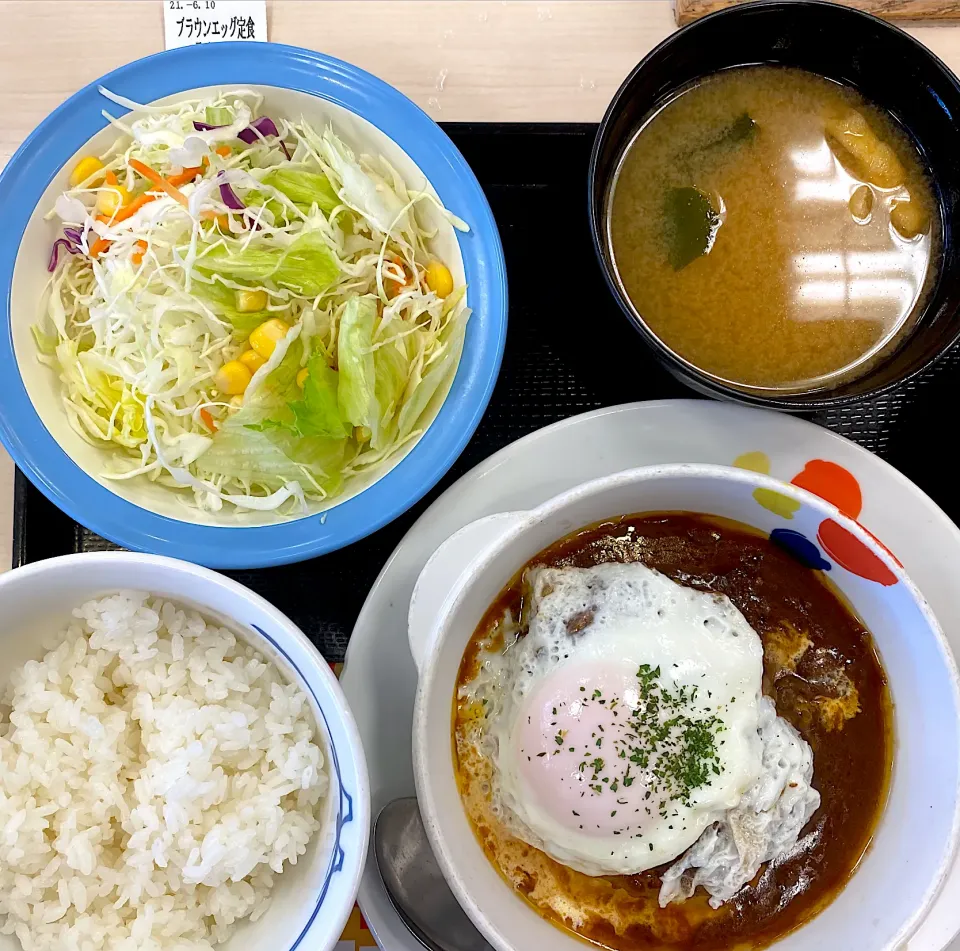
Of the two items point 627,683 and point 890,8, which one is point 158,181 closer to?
point 627,683

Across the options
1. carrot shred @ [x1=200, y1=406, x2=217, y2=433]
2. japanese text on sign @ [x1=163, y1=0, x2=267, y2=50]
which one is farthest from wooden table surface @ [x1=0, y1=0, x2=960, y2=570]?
carrot shred @ [x1=200, y1=406, x2=217, y2=433]

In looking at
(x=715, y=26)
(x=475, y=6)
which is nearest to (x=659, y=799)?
(x=715, y=26)

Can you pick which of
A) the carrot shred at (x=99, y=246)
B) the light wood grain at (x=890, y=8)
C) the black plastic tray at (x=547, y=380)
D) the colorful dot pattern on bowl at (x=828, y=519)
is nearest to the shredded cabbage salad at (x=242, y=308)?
the carrot shred at (x=99, y=246)

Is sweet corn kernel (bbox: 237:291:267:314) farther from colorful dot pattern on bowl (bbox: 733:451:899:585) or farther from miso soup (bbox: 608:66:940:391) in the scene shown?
colorful dot pattern on bowl (bbox: 733:451:899:585)

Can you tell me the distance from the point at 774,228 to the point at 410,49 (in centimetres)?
85

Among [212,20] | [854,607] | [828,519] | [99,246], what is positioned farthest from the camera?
[212,20]

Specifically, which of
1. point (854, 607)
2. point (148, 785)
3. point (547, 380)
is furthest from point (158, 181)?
point (854, 607)

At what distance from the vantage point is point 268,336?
1.61 metres

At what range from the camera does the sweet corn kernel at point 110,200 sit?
63.2 inches

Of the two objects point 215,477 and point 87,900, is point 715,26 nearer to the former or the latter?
point 215,477

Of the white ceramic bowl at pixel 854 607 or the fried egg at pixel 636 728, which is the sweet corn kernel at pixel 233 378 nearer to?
the white ceramic bowl at pixel 854 607

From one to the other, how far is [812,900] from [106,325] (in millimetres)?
1645

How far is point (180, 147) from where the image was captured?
156 cm

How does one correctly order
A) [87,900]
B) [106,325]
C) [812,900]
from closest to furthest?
1. [87,900]
2. [812,900]
3. [106,325]
